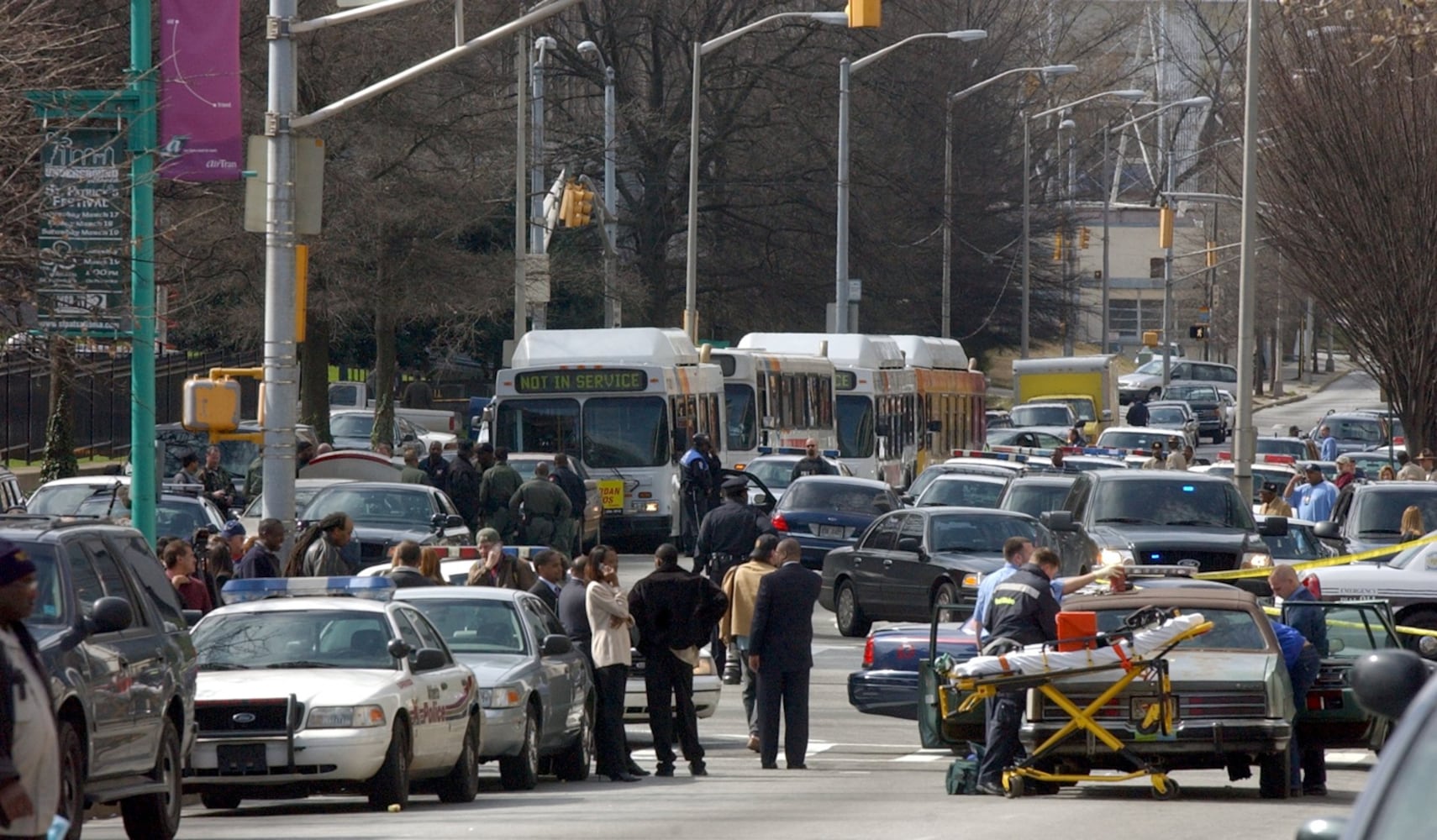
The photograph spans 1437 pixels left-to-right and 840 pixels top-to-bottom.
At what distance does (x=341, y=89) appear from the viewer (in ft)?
115

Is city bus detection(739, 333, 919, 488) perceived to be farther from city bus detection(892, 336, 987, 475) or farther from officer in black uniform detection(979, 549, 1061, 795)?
officer in black uniform detection(979, 549, 1061, 795)

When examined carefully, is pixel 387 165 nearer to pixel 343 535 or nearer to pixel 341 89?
A: pixel 341 89

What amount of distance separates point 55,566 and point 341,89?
981 inches

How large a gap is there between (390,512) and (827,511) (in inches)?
264

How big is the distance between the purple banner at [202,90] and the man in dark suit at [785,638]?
5.75 meters

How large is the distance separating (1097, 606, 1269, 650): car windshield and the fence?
22.3 metres

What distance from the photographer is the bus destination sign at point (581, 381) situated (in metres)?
32.9

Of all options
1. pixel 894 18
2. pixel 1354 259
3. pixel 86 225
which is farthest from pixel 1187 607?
pixel 894 18

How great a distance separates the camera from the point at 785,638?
16.5 m

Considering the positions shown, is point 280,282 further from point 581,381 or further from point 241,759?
point 581,381

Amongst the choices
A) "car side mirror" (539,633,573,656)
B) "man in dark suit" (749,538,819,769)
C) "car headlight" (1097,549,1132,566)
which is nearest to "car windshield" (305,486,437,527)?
"car headlight" (1097,549,1132,566)

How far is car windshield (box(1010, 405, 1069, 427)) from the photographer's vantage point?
5809 centimetres

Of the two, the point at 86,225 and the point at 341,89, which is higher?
the point at 341,89

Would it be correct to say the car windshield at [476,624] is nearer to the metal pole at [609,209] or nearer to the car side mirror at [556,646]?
the car side mirror at [556,646]
